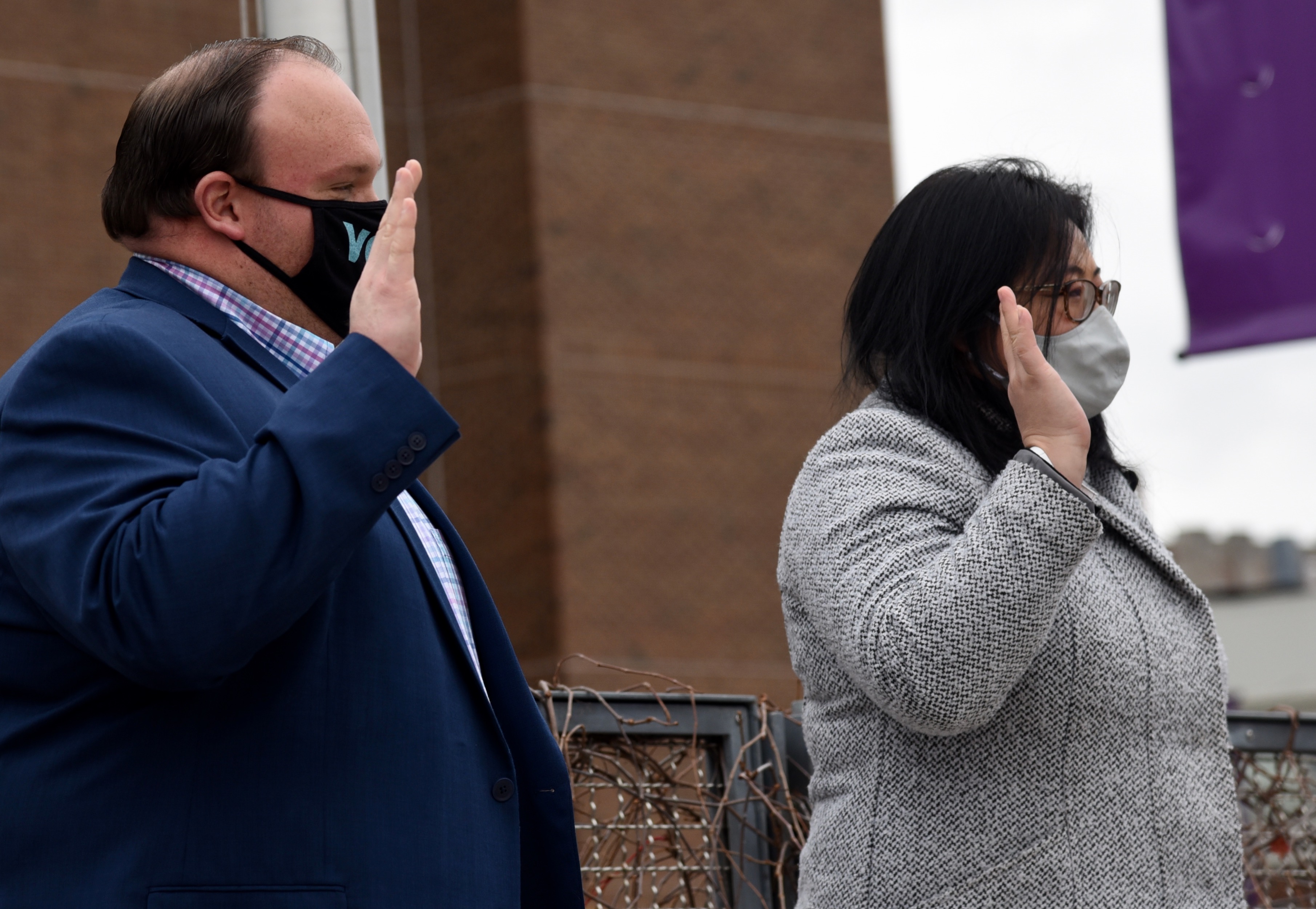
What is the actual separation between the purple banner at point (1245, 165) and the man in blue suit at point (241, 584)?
9.97 ft

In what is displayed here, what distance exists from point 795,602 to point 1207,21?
10.0 ft

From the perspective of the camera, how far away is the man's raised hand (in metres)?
2.19

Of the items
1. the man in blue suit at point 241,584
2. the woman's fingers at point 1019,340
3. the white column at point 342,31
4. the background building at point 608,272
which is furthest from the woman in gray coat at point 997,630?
the background building at point 608,272

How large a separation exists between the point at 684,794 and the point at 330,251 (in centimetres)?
164

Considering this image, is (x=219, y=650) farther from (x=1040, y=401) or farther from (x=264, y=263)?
(x=1040, y=401)

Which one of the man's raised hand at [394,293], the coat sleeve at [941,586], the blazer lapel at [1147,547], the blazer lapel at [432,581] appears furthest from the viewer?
the blazer lapel at [1147,547]

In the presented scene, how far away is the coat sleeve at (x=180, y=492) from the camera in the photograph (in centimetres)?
199

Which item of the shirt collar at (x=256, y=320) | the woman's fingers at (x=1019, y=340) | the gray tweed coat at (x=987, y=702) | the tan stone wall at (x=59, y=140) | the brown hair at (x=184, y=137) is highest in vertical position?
the tan stone wall at (x=59, y=140)

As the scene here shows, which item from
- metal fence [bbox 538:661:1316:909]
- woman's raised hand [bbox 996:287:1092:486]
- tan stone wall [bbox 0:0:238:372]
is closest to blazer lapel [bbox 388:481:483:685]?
woman's raised hand [bbox 996:287:1092:486]

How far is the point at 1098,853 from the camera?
2547 millimetres

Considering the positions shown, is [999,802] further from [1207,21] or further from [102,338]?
[1207,21]

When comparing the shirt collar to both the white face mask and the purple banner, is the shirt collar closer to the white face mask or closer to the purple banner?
the white face mask

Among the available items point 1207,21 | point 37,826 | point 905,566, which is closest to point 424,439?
point 37,826

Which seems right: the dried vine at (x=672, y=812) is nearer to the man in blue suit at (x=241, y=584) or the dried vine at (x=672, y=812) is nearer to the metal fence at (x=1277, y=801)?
the man in blue suit at (x=241, y=584)
